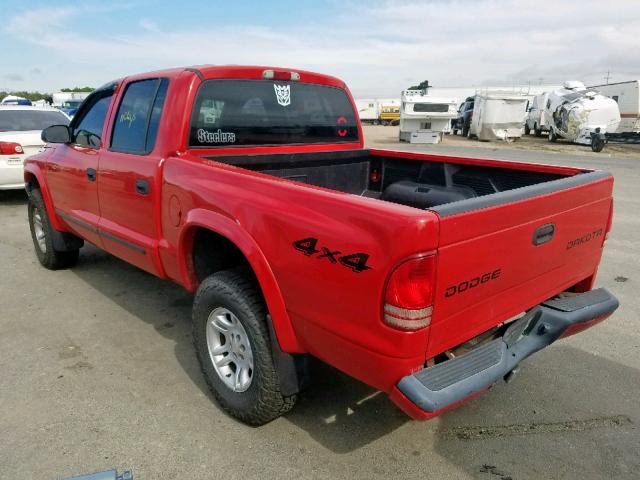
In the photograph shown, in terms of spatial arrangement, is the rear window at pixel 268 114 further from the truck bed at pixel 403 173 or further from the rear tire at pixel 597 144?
the rear tire at pixel 597 144

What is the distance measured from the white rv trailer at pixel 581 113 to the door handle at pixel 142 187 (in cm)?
2374

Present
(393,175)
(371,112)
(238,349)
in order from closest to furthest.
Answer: (238,349) < (393,175) < (371,112)

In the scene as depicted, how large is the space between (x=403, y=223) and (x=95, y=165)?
2908 millimetres

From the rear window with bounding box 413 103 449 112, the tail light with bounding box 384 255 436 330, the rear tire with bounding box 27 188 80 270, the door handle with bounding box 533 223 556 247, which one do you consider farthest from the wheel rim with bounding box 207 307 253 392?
the rear window with bounding box 413 103 449 112

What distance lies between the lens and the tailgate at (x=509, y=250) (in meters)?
1.90

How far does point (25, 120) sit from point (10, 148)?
956mm

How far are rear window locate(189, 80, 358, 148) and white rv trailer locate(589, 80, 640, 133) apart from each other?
24677mm

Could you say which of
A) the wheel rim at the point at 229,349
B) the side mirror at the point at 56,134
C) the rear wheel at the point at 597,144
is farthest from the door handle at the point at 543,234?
the rear wheel at the point at 597,144

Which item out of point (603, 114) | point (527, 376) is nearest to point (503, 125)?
point (603, 114)

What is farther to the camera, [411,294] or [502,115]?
[502,115]

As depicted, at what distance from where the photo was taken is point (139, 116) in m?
3.48

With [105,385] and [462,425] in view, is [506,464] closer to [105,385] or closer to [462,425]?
[462,425]

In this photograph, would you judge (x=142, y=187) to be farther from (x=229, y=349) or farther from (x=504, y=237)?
(x=504, y=237)

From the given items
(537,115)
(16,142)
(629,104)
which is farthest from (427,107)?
(16,142)
